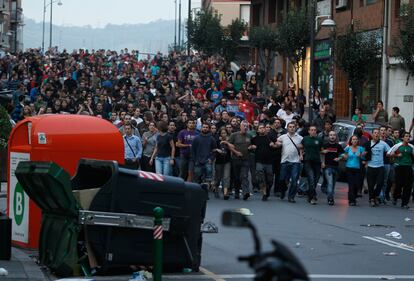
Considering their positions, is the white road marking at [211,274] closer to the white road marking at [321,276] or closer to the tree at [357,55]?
the white road marking at [321,276]

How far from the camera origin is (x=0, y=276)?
454 inches

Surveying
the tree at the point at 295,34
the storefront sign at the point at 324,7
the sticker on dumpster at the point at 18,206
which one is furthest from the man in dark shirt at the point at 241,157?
the storefront sign at the point at 324,7

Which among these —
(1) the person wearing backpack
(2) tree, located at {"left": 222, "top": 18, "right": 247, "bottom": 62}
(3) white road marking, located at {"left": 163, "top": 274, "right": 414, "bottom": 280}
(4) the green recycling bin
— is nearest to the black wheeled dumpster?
(4) the green recycling bin

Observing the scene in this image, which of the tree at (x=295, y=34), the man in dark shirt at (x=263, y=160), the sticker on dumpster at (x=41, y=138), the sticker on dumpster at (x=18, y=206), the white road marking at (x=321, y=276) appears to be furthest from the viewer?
the tree at (x=295, y=34)

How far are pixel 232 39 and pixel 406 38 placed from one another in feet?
90.9

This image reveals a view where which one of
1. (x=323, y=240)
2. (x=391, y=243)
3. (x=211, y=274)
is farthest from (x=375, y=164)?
(x=211, y=274)

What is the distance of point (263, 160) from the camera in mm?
24078

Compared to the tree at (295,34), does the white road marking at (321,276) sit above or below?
below

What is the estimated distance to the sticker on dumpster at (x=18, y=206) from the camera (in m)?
14.1

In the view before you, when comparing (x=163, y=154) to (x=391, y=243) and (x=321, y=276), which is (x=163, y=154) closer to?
(x=391, y=243)

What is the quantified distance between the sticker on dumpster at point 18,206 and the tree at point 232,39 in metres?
44.9

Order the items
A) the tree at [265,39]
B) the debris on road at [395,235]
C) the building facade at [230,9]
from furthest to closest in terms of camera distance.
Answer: the building facade at [230,9], the tree at [265,39], the debris on road at [395,235]

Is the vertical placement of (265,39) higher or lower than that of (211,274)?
higher

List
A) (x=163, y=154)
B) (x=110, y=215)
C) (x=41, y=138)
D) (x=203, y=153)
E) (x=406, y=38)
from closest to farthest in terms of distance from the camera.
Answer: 1. (x=110, y=215)
2. (x=41, y=138)
3. (x=203, y=153)
4. (x=163, y=154)
5. (x=406, y=38)
